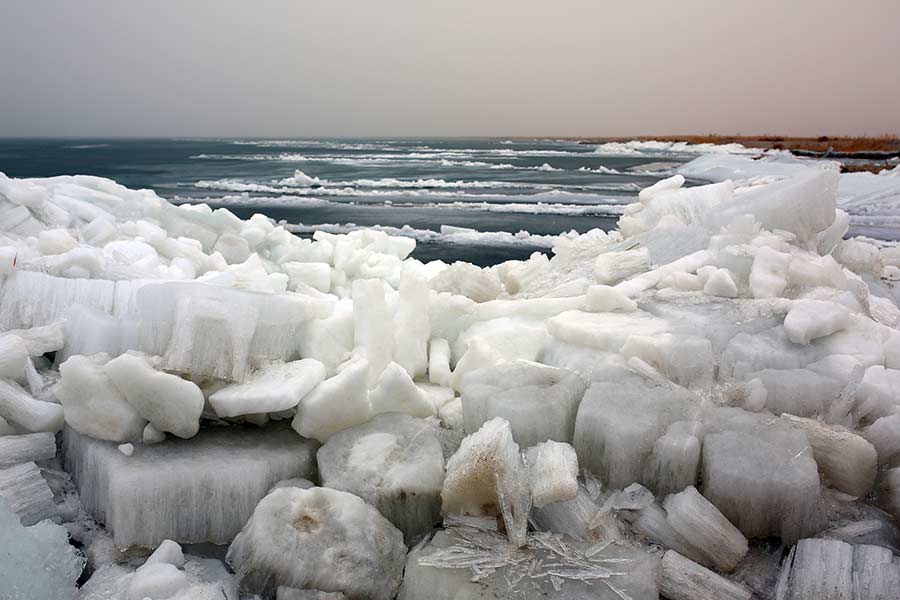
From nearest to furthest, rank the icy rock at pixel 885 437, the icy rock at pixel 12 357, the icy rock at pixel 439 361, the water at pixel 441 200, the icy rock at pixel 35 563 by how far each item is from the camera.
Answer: the icy rock at pixel 35 563, the icy rock at pixel 885 437, the icy rock at pixel 12 357, the icy rock at pixel 439 361, the water at pixel 441 200

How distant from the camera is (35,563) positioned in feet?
5.09

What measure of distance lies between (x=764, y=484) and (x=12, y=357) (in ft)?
8.31

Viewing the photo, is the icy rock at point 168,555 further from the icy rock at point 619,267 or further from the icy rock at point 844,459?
the icy rock at point 619,267

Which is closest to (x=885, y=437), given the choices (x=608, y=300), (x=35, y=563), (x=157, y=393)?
(x=608, y=300)

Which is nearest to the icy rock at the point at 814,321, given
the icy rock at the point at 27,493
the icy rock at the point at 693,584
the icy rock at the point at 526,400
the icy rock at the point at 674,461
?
the icy rock at the point at 674,461

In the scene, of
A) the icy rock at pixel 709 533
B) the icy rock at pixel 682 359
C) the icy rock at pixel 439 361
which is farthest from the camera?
the icy rock at pixel 439 361

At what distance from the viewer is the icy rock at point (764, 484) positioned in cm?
177

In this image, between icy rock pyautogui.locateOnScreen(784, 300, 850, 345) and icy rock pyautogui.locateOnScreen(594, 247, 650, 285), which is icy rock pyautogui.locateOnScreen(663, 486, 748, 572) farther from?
icy rock pyautogui.locateOnScreen(594, 247, 650, 285)

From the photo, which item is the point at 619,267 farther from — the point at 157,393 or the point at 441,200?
the point at 441,200

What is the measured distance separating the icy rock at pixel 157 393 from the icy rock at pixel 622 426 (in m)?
1.26

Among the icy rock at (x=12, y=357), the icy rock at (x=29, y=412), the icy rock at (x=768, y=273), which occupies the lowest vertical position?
the icy rock at (x=29, y=412)

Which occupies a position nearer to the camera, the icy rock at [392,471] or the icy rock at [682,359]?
the icy rock at [392,471]

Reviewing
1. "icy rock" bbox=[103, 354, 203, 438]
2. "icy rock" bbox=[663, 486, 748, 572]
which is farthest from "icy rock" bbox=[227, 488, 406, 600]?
"icy rock" bbox=[663, 486, 748, 572]

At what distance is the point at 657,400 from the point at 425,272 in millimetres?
3201
